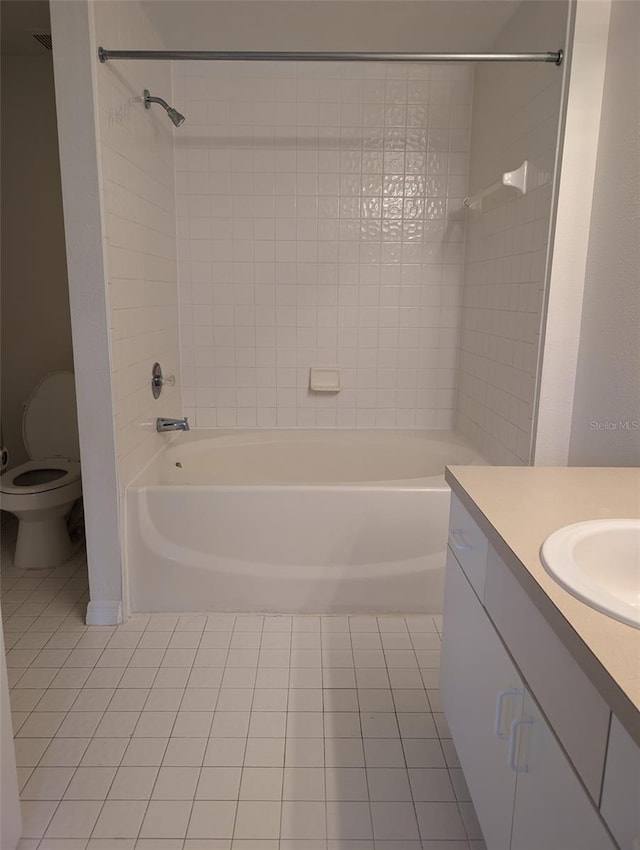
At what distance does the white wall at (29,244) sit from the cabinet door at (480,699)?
246cm

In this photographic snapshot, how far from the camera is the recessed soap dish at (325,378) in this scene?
310 centimetres

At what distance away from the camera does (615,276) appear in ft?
5.72

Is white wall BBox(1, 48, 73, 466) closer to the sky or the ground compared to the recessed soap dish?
closer to the sky

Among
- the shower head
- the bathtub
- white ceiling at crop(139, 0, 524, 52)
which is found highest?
white ceiling at crop(139, 0, 524, 52)

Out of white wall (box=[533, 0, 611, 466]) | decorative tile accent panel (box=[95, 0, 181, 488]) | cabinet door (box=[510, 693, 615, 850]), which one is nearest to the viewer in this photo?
cabinet door (box=[510, 693, 615, 850])

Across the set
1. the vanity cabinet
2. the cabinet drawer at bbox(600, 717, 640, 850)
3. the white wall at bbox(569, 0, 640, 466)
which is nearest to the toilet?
the vanity cabinet

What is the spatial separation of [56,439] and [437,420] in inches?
78.0

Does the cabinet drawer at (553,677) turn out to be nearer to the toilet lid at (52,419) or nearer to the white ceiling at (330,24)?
the white ceiling at (330,24)

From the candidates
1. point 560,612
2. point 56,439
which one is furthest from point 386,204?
point 560,612

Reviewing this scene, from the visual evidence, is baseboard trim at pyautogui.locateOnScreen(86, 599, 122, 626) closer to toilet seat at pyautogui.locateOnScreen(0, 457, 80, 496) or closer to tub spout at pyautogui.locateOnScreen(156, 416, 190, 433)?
toilet seat at pyautogui.locateOnScreen(0, 457, 80, 496)

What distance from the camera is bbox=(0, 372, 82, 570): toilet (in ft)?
8.37

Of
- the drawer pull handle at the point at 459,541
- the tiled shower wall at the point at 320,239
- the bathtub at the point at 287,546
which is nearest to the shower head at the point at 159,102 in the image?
the tiled shower wall at the point at 320,239

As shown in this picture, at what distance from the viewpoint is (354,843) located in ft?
4.48

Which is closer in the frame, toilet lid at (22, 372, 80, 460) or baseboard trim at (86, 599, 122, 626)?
baseboard trim at (86, 599, 122, 626)
